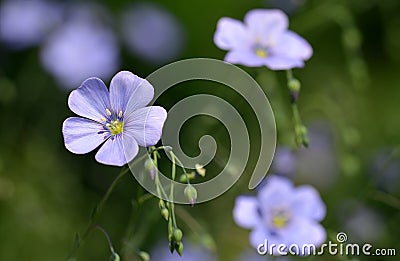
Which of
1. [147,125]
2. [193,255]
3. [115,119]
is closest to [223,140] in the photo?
[193,255]

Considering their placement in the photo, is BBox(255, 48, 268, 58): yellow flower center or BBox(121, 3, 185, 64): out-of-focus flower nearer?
BBox(255, 48, 268, 58): yellow flower center

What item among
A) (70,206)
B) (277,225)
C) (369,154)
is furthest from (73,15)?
(277,225)

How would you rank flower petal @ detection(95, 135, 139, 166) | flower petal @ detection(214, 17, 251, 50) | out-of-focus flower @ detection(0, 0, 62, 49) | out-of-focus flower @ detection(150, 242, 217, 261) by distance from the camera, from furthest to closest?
out-of-focus flower @ detection(0, 0, 62, 49) < out-of-focus flower @ detection(150, 242, 217, 261) < flower petal @ detection(214, 17, 251, 50) < flower petal @ detection(95, 135, 139, 166)

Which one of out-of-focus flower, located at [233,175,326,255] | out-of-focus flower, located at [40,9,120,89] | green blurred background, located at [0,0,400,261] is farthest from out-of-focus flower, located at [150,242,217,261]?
out-of-focus flower, located at [40,9,120,89]

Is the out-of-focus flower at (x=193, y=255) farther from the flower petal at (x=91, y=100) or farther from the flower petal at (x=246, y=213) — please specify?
the flower petal at (x=91, y=100)

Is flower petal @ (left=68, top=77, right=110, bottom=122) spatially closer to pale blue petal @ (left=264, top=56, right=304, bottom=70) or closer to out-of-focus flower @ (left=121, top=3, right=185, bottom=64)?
pale blue petal @ (left=264, top=56, right=304, bottom=70)

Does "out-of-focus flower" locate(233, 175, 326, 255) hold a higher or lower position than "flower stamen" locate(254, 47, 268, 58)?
lower
